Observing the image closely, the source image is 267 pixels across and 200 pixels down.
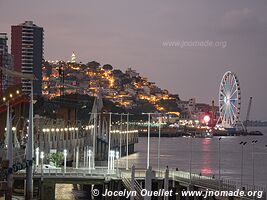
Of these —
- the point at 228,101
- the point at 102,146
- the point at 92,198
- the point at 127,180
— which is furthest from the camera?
the point at 228,101

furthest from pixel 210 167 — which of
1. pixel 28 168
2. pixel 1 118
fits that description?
pixel 28 168

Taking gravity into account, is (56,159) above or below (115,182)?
above

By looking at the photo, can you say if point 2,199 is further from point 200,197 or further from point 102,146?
point 102,146

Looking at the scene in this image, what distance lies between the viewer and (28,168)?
42.5 metres

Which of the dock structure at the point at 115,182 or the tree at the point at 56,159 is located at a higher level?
the tree at the point at 56,159

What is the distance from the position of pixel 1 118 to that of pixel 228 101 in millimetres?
81148

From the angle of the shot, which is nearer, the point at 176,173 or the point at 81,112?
the point at 176,173

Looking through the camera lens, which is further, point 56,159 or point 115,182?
point 56,159

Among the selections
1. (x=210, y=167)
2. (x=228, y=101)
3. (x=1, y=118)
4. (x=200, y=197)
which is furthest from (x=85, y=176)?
(x=228, y=101)

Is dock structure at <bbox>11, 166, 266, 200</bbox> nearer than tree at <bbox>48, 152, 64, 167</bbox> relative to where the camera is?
Yes

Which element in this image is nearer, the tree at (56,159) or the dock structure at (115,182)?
the dock structure at (115,182)

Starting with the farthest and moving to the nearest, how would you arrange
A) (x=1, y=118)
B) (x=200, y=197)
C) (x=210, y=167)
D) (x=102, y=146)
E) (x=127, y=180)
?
(x=102, y=146) → (x=210, y=167) → (x=1, y=118) → (x=127, y=180) → (x=200, y=197)

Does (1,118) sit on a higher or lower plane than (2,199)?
higher

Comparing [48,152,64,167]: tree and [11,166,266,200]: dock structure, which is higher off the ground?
[48,152,64,167]: tree
